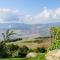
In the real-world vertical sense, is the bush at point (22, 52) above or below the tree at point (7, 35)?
below

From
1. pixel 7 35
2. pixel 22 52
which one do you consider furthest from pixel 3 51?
pixel 7 35

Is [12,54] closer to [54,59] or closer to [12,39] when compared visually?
[12,39]

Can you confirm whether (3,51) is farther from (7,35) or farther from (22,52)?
(7,35)

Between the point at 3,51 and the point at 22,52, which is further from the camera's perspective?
the point at 3,51

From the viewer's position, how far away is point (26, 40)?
1972 centimetres

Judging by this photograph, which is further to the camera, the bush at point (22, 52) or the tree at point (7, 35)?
the tree at point (7, 35)

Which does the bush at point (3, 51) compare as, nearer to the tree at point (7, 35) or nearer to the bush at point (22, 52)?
the bush at point (22, 52)

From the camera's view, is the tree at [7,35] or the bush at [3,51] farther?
the tree at [7,35]

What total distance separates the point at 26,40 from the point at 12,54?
358 cm

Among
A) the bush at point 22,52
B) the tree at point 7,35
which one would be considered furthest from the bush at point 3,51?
the tree at point 7,35

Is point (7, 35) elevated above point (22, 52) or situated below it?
above

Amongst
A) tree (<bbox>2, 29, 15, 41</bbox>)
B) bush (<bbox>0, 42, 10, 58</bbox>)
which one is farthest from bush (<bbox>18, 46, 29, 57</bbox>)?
tree (<bbox>2, 29, 15, 41</bbox>)

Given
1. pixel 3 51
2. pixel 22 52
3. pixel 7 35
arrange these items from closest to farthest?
1. pixel 22 52
2. pixel 3 51
3. pixel 7 35

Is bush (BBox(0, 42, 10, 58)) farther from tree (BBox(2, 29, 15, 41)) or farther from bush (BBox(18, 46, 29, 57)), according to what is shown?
tree (BBox(2, 29, 15, 41))
